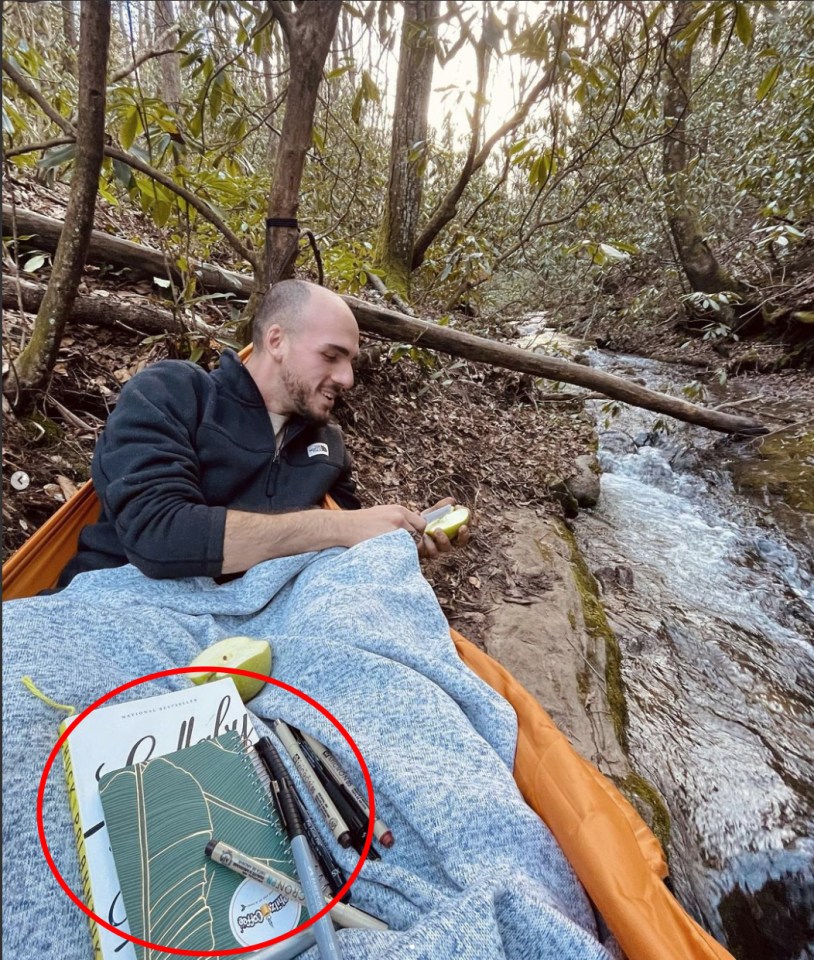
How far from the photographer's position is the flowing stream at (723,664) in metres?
1.83

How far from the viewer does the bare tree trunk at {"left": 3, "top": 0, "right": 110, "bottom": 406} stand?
1.97m

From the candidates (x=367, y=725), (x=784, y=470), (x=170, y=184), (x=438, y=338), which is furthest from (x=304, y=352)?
(x=784, y=470)

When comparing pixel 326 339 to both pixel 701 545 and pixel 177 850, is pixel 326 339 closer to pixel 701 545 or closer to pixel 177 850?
pixel 177 850

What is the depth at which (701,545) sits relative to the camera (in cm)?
385

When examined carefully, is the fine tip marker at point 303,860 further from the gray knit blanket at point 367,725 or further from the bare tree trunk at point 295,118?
the bare tree trunk at point 295,118

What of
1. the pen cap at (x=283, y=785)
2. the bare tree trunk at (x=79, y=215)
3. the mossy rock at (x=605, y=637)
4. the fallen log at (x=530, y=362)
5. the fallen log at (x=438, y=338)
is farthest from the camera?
the fallen log at (x=530, y=362)

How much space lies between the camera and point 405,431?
3920 millimetres

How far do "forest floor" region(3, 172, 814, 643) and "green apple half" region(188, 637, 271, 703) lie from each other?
998 millimetres

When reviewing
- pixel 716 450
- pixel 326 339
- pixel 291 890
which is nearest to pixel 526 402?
pixel 716 450

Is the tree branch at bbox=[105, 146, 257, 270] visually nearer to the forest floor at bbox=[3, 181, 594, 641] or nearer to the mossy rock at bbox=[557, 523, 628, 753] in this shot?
the forest floor at bbox=[3, 181, 594, 641]

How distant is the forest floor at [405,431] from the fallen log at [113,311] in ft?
0.15

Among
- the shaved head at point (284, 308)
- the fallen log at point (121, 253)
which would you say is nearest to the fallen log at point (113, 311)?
the fallen log at point (121, 253)

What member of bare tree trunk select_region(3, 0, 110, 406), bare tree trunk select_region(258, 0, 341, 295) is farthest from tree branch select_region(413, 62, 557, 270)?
bare tree trunk select_region(3, 0, 110, 406)

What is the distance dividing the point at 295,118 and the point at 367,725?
2365 mm
